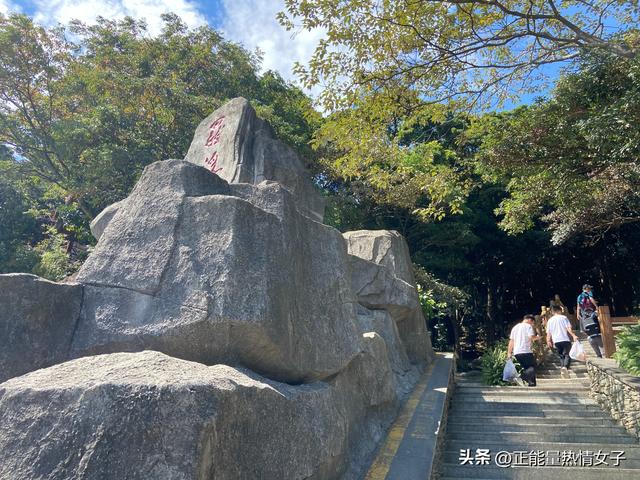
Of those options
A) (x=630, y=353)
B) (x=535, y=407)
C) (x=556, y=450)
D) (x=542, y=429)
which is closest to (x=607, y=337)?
(x=630, y=353)

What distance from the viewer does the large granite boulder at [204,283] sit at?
3.30m

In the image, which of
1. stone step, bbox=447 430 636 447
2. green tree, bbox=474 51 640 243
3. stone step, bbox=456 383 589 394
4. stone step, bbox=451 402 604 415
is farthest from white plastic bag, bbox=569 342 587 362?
green tree, bbox=474 51 640 243

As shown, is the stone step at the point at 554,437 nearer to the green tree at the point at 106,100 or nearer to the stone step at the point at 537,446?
the stone step at the point at 537,446

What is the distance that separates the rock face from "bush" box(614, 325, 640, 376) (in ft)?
14.8

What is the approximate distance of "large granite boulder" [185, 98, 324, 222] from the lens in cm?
643

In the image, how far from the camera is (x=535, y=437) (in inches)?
264

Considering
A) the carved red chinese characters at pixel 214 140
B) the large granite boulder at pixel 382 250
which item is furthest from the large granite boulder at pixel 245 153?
the large granite boulder at pixel 382 250

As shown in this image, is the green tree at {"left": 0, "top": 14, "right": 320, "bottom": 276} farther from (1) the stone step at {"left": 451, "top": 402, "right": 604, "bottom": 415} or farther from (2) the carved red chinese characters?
(1) the stone step at {"left": 451, "top": 402, "right": 604, "bottom": 415}

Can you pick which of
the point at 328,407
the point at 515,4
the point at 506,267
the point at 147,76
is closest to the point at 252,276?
the point at 328,407

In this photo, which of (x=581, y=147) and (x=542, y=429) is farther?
(x=581, y=147)

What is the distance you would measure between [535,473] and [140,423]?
4.98 metres

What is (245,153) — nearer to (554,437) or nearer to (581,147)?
(581,147)

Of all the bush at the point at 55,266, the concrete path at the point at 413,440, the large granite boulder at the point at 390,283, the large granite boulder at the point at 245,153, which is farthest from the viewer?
the bush at the point at 55,266

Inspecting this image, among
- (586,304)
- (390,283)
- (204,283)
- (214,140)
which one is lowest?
(204,283)
